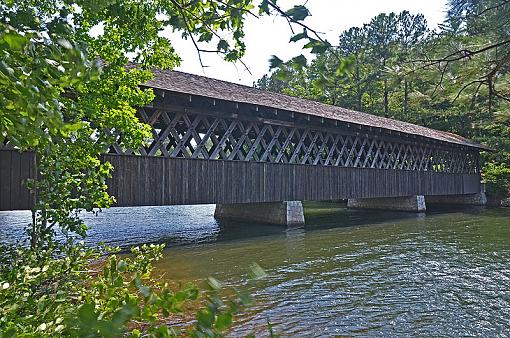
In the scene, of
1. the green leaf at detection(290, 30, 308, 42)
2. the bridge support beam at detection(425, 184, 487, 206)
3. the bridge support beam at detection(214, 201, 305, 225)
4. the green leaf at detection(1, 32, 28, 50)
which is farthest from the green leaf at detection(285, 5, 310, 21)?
the bridge support beam at detection(425, 184, 487, 206)

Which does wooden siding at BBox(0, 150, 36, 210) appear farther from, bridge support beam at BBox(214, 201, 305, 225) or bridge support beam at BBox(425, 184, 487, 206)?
bridge support beam at BBox(425, 184, 487, 206)

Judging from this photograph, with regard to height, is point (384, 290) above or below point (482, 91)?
below

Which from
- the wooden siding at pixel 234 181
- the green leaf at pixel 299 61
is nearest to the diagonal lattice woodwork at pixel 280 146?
the wooden siding at pixel 234 181

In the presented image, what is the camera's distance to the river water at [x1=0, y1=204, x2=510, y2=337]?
4.62 metres

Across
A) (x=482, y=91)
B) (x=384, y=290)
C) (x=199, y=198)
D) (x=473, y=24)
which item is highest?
(x=473, y=24)

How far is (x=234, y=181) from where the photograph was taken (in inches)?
457

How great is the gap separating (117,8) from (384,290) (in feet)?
18.5

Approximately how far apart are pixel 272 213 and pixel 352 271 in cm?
683

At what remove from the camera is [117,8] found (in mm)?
1688

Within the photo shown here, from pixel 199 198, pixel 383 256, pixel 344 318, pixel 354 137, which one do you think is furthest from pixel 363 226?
pixel 344 318

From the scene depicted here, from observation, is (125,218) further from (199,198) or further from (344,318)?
(344,318)

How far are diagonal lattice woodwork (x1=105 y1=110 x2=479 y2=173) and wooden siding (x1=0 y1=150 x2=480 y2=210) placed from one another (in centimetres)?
32

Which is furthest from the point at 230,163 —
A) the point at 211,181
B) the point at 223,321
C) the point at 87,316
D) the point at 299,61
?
the point at 87,316

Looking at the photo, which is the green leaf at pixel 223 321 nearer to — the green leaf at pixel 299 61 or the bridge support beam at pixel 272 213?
the green leaf at pixel 299 61
